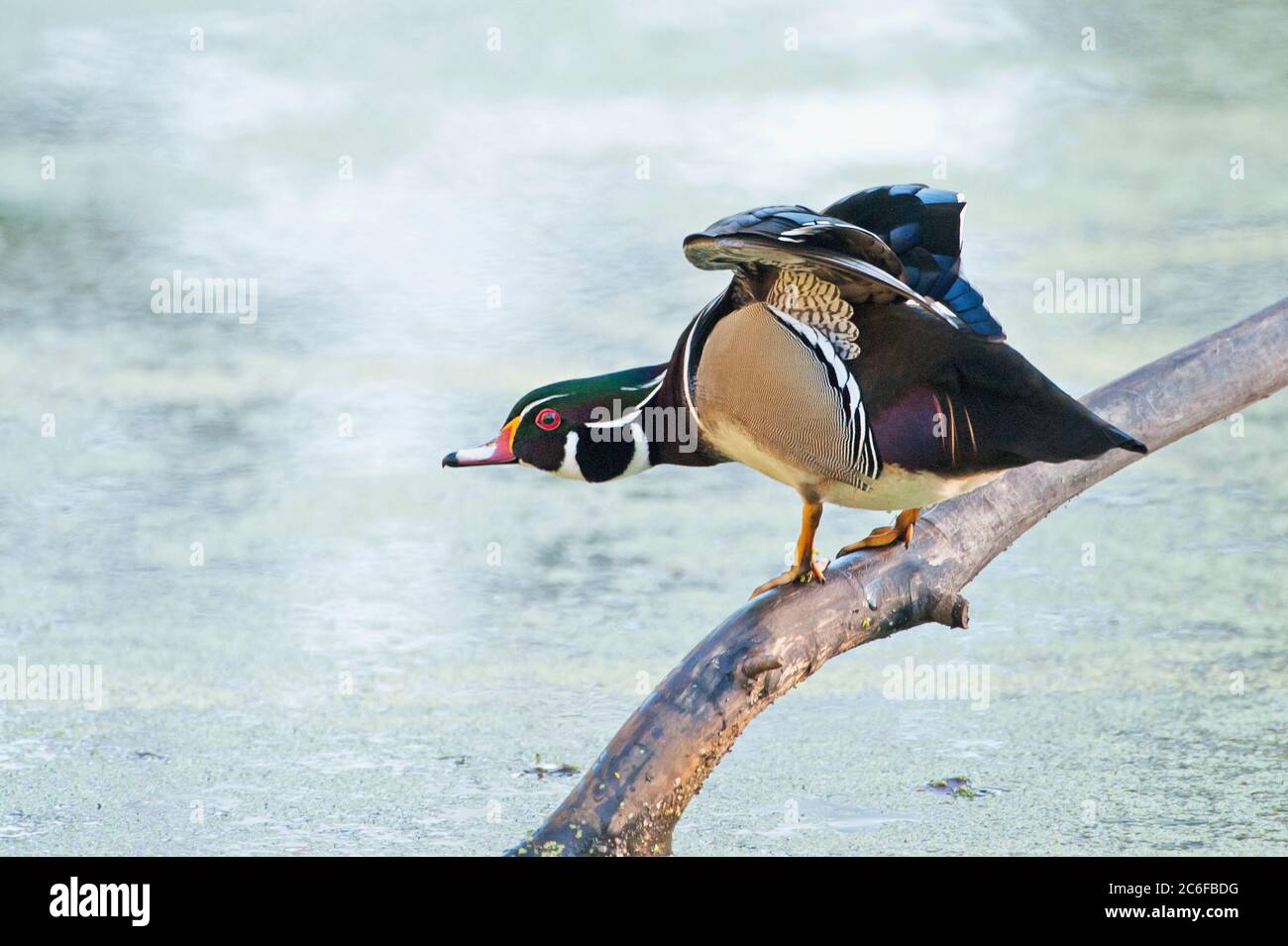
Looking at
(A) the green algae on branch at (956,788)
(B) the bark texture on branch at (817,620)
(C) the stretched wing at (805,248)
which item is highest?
(C) the stretched wing at (805,248)

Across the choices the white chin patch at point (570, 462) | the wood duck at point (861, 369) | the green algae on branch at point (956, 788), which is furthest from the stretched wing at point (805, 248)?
the green algae on branch at point (956, 788)

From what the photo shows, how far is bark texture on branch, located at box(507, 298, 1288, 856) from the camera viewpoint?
1711 millimetres

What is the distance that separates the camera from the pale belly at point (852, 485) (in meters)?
1.63

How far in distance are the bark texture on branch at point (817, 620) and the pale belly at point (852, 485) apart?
0.56ft

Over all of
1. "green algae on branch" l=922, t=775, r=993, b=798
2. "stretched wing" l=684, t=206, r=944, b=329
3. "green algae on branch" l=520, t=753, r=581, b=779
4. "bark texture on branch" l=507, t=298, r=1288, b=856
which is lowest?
"green algae on branch" l=922, t=775, r=993, b=798

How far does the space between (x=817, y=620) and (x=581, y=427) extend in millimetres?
395

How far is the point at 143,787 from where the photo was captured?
2512mm

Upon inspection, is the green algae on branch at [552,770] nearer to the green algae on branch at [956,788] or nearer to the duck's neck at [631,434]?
the green algae on branch at [956,788]

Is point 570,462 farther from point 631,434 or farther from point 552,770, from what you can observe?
point 552,770

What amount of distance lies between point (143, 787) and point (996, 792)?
1519 mm

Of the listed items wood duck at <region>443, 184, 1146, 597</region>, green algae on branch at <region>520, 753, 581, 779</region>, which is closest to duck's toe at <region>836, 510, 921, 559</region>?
wood duck at <region>443, 184, 1146, 597</region>

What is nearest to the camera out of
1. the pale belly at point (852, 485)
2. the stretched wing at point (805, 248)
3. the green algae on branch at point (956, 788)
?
the stretched wing at point (805, 248)

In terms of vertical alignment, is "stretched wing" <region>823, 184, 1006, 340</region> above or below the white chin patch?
above

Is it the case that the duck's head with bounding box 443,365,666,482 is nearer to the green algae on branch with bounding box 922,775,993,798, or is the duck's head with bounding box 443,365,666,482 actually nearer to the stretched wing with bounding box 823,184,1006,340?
the stretched wing with bounding box 823,184,1006,340
